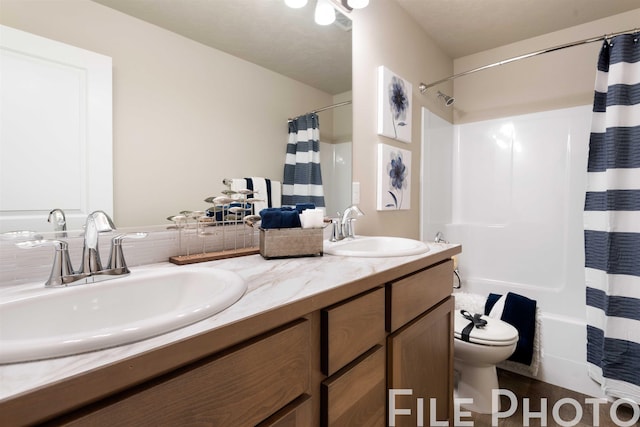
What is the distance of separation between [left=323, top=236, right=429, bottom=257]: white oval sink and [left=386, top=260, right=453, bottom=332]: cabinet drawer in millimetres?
91

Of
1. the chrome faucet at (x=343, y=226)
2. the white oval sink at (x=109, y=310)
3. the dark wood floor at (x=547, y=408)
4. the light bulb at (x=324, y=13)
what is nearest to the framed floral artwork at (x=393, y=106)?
the light bulb at (x=324, y=13)

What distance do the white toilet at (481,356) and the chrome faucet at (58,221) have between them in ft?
5.66

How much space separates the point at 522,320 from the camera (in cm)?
188

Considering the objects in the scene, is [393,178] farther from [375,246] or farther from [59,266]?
[59,266]

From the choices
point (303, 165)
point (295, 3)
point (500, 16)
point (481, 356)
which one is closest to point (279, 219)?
point (303, 165)

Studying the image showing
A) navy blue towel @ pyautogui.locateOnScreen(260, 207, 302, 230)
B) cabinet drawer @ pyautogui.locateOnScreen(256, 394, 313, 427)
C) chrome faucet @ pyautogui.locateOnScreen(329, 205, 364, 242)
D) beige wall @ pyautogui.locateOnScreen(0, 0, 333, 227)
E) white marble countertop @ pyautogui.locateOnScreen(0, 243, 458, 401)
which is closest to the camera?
white marble countertop @ pyautogui.locateOnScreen(0, 243, 458, 401)

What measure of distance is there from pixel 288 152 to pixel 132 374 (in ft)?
3.40

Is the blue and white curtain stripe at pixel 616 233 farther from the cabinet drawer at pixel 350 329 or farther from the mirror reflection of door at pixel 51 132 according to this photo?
the mirror reflection of door at pixel 51 132

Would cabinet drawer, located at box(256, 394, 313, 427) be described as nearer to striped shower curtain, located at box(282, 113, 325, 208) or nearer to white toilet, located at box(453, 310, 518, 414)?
striped shower curtain, located at box(282, 113, 325, 208)

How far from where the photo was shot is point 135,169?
88 cm

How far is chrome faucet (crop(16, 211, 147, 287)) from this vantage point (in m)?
0.65

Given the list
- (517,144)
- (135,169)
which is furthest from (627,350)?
(135,169)

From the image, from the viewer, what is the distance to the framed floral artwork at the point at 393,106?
172 centimetres

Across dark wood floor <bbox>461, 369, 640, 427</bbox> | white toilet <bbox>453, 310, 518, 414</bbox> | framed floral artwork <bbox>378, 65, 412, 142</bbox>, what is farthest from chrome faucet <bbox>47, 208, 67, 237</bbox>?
dark wood floor <bbox>461, 369, 640, 427</bbox>
